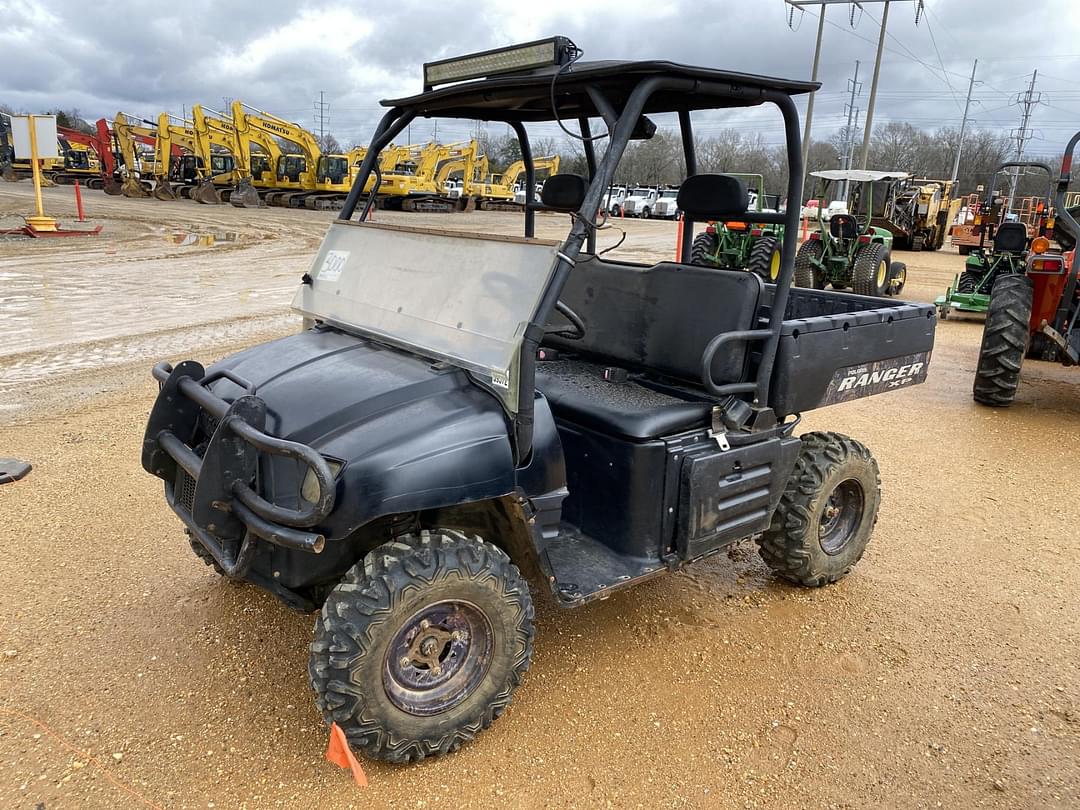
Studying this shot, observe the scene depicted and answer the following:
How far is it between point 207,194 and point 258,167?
2.29 meters

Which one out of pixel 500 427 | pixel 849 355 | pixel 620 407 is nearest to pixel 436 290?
pixel 500 427

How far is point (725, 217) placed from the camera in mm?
3086

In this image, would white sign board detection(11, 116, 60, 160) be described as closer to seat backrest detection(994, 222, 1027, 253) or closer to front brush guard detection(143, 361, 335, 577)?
front brush guard detection(143, 361, 335, 577)

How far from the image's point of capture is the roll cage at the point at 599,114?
258 cm

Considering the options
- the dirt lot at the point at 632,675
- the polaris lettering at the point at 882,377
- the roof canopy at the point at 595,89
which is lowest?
the dirt lot at the point at 632,675

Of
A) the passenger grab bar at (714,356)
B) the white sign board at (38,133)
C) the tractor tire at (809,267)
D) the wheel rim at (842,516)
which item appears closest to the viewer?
the passenger grab bar at (714,356)

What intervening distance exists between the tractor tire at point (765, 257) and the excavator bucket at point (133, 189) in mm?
27203

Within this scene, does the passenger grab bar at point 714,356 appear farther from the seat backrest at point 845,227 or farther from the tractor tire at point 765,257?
the seat backrest at point 845,227

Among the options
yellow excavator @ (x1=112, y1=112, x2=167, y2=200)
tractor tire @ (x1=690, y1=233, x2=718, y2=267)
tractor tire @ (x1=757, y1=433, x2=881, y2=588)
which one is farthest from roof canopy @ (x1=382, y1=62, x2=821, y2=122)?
yellow excavator @ (x1=112, y1=112, x2=167, y2=200)

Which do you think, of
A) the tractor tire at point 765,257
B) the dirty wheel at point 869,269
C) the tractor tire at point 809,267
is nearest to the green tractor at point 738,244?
the tractor tire at point 765,257

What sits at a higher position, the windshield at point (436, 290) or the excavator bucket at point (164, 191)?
the windshield at point (436, 290)

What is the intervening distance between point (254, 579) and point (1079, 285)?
23.1 ft

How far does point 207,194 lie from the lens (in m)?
29.9

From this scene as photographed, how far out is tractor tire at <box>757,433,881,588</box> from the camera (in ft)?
11.9
